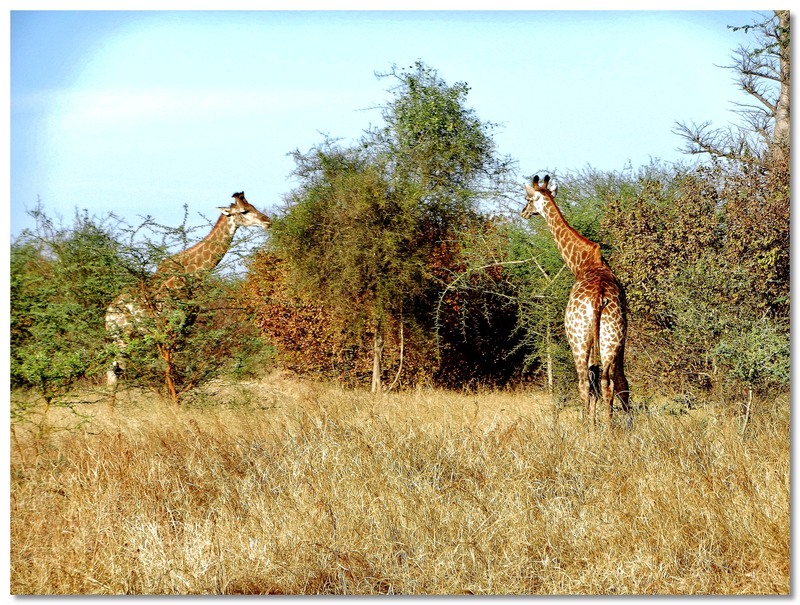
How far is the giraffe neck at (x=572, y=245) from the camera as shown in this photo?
30.0 ft

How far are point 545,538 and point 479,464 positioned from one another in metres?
1.05

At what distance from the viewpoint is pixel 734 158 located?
10.1m

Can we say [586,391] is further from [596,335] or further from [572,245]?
[572,245]

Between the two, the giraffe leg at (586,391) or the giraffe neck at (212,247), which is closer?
the giraffe leg at (586,391)

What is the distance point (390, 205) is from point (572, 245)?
126 inches

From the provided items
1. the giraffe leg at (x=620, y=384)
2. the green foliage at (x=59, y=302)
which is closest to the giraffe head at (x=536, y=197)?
the giraffe leg at (x=620, y=384)

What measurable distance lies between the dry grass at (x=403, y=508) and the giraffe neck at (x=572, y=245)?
2165 millimetres

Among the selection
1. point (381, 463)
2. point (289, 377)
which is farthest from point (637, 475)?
point (289, 377)

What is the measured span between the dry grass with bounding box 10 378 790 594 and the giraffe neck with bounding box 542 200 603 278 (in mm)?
2165

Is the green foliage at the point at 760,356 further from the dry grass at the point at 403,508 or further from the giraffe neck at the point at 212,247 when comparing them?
the giraffe neck at the point at 212,247

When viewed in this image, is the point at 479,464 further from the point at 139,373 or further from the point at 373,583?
the point at 139,373

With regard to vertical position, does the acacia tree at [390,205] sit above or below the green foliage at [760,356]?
above
